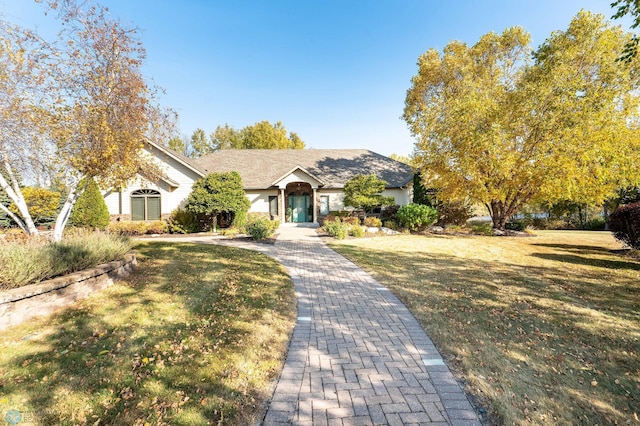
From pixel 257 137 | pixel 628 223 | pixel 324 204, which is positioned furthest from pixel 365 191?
pixel 257 137

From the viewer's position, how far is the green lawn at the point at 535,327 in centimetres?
284

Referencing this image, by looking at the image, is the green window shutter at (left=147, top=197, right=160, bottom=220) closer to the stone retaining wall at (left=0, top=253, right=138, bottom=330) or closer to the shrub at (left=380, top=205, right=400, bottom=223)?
the stone retaining wall at (left=0, top=253, right=138, bottom=330)

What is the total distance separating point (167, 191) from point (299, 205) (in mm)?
9774

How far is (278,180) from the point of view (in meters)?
19.8

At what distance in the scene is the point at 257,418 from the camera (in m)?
2.55

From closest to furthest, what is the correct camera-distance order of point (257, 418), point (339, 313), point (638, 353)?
1. point (257, 418)
2. point (638, 353)
3. point (339, 313)

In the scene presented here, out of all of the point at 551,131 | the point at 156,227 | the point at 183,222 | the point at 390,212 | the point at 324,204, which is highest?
the point at 551,131

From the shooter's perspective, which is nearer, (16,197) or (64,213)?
(16,197)

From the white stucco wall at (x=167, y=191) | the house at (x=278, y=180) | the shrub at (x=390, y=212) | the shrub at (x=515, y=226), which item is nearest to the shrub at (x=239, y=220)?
the house at (x=278, y=180)

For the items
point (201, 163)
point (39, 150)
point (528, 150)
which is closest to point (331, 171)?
point (201, 163)

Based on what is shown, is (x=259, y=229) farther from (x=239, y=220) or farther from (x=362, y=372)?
(x=362, y=372)

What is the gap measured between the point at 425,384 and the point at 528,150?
622 inches

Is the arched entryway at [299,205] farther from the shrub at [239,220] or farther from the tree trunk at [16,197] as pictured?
the tree trunk at [16,197]

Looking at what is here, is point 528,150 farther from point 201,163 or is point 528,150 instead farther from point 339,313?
point 201,163
